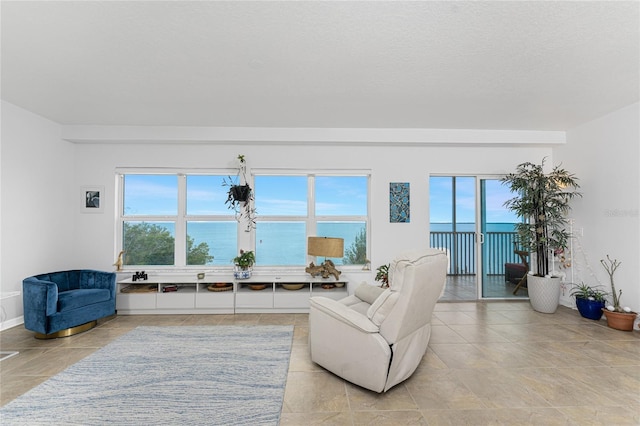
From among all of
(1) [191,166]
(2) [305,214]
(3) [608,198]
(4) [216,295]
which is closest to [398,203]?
(2) [305,214]

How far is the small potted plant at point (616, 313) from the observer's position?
3613mm

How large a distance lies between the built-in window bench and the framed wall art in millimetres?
1263

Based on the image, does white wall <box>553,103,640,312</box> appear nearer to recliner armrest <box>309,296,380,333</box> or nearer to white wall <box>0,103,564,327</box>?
white wall <box>0,103,564,327</box>

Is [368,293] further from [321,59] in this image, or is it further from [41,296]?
[41,296]

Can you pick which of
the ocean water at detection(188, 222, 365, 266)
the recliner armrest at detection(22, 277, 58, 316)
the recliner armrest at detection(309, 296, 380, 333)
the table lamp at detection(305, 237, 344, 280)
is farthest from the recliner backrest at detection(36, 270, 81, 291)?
the recliner armrest at detection(309, 296, 380, 333)

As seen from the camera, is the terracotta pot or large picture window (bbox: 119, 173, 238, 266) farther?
large picture window (bbox: 119, 173, 238, 266)

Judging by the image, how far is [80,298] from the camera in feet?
11.8

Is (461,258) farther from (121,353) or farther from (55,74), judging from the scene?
(55,74)

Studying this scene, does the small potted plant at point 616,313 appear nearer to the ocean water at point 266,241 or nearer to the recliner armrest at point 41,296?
the ocean water at point 266,241

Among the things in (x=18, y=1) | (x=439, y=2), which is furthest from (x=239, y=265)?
(x=439, y=2)

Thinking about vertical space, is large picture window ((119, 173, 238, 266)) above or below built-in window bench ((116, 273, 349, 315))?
above

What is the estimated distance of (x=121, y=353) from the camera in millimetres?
3033

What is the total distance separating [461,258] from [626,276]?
134 inches

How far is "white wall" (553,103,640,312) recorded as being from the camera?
3.75 meters
